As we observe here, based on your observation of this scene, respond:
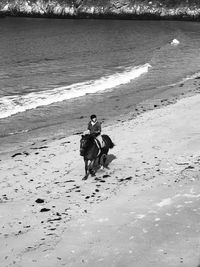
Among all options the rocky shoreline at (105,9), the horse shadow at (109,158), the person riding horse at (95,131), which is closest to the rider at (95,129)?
the person riding horse at (95,131)

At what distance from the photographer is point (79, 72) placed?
43375mm

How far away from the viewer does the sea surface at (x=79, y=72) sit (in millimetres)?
28016

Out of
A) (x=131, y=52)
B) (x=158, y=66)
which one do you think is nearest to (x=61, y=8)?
(x=131, y=52)

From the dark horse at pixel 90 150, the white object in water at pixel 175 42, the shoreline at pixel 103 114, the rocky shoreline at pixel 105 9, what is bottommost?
the shoreline at pixel 103 114

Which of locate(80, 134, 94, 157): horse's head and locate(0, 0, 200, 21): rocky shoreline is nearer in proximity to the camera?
locate(80, 134, 94, 157): horse's head

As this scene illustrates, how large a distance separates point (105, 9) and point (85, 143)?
97542 mm

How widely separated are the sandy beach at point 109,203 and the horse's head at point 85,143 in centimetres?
123

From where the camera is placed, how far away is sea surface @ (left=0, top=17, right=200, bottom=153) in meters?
28.0

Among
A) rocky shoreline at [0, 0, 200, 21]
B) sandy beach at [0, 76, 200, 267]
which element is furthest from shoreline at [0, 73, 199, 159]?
rocky shoreline at [0, 0, 200, 21]

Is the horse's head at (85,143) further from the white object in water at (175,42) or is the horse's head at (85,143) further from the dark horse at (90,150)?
the white object in water at (175,42)

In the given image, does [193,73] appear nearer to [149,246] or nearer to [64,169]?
[64,169]

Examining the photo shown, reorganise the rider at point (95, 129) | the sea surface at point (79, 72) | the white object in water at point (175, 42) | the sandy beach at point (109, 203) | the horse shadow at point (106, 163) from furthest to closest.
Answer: the white object in water at point (175, 42) < the sea surface at point (79, 72) < the horse shadow at point (106, 163) < the rider at point (95, 129) < the sandy beach at point (109, 203)

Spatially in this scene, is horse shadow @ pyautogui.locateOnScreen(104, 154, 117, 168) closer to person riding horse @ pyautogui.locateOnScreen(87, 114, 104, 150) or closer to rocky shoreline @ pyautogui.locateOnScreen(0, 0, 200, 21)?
person riding horse @ pyautogui.locateOnScreen(87, 114, 104, 150)

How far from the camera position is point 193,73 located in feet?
137
